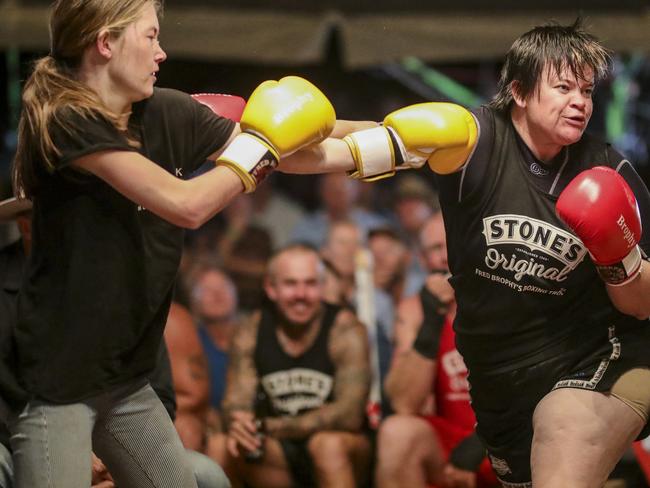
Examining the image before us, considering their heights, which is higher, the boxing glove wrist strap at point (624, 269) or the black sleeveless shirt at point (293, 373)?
the boxing glove wrist strap at point (624, 269)

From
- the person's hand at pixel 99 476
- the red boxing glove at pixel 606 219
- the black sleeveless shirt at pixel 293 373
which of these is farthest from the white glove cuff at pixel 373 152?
the black sleeveless shirt at pixel 293 373

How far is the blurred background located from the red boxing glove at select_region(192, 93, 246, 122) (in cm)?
212

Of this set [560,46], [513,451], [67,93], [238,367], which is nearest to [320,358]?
[238,367]

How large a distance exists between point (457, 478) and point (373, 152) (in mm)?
1969

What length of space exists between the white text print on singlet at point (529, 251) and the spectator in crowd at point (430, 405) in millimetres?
1588

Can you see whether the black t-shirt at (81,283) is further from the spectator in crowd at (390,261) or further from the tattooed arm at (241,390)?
the spectator in crowd at (390,261)

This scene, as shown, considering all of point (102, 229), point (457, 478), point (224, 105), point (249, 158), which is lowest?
point (457, 478)

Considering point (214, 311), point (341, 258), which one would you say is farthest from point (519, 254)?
point (214, 311)

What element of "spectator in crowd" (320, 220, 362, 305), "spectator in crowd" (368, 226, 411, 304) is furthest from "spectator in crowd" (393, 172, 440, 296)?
"spectator in crowd" (320, 220, 362, 305)

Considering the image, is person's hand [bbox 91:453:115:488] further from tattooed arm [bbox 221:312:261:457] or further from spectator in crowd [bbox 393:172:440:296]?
spectator in crowd [bbox 393:172:440:296]

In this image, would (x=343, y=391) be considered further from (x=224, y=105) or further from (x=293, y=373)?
(x=224, y=105)

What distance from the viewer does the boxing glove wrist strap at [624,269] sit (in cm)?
275

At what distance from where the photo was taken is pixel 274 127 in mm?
2541

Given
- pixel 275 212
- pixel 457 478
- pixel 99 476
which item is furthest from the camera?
pixel 275 212
